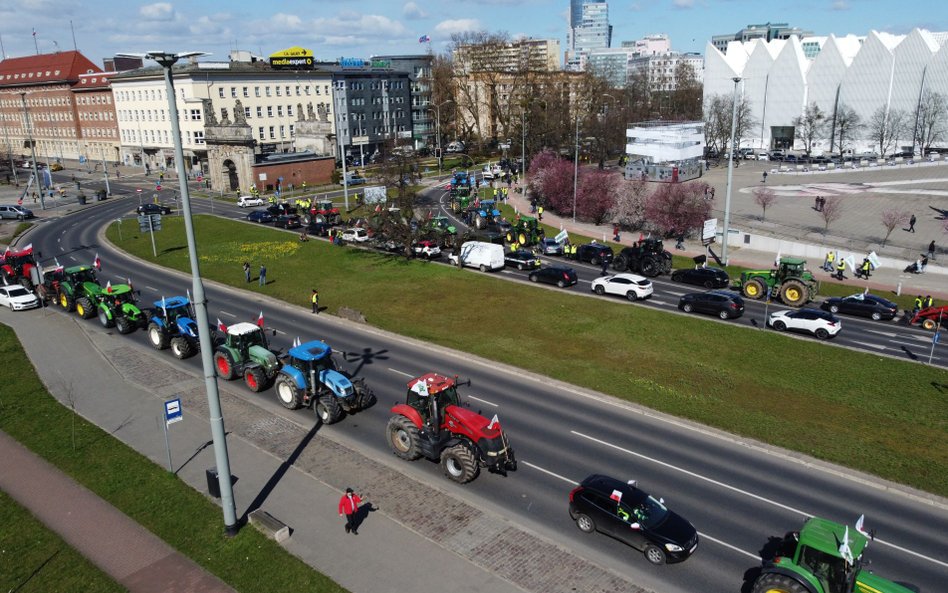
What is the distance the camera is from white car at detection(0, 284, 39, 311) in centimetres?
3438

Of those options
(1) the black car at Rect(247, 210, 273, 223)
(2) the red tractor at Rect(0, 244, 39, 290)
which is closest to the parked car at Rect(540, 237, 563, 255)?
(1) the black car at Rect(247, 210, 273, 223)

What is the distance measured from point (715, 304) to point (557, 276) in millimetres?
9651

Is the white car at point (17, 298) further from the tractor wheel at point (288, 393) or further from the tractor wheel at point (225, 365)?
the tractor wheel at point (288, 393)

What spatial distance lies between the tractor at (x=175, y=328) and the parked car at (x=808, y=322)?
27.0 metres

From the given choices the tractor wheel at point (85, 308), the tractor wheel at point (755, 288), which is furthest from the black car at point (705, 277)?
the tractor wheel at point (85, 308)

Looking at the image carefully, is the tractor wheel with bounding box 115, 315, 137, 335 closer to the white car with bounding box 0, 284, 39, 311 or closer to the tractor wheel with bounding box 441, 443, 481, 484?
the white car with bounding box 0, 284, 39, 311

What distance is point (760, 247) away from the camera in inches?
1969

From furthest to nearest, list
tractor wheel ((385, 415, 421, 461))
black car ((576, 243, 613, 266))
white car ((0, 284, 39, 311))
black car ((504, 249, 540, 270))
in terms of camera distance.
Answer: black car ((576, 243, 613, 266)), black car ((504, 249, 540, 270)), white car ((0, 284, 39, 311)), tractor wheel ((385, 415, 421, 461))

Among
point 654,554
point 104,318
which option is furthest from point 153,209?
point 654,554

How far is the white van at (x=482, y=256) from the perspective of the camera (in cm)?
4288

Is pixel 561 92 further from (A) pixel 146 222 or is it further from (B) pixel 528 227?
(A) pixel 146 222

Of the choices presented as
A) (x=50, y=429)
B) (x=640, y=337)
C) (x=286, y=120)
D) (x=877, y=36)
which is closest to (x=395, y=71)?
(x=286, y=120)

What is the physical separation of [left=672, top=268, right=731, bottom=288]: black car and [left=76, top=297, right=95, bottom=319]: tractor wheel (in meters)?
33.1

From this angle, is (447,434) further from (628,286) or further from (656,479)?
(628,286)
